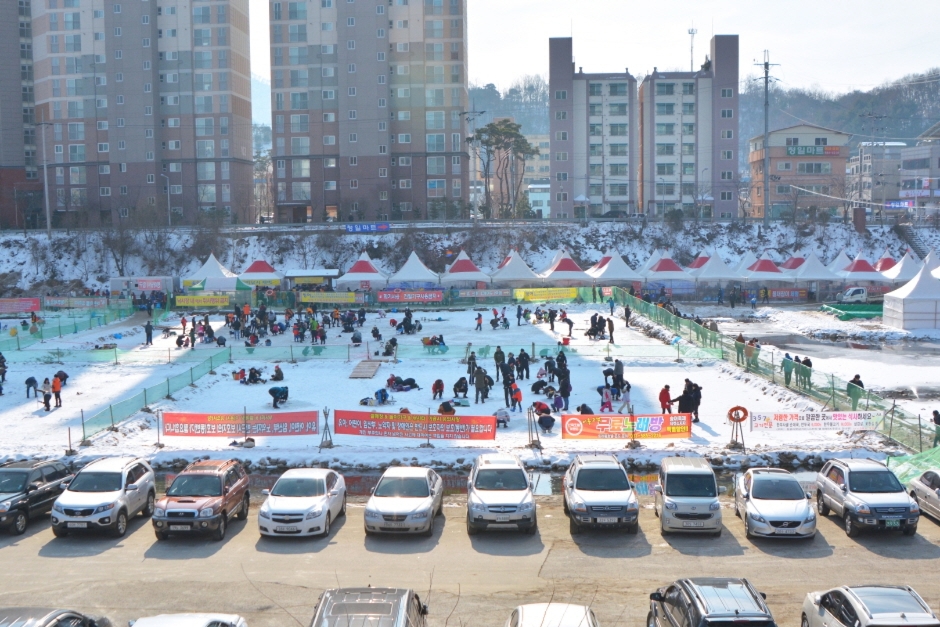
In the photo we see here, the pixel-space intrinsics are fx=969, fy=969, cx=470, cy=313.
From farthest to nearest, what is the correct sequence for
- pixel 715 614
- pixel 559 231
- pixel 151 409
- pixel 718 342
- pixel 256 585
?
pixel 559 231 → pixel 718 342 → pixel 151 409 → pixel 256 585 → pixel 715 614

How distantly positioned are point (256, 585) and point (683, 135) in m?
85.5

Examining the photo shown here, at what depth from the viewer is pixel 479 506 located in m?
16.7

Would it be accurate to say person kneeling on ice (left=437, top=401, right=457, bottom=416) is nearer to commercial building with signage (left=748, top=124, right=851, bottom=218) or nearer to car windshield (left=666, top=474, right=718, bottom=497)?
car windshield (left=666, top=474, right=718, bottom=497)

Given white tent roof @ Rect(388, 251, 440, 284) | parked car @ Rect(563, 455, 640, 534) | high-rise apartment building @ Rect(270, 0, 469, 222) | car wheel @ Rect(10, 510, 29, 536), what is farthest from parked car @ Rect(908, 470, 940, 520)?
high-rise apartment building @ Rect(270, 0, 469, 222)

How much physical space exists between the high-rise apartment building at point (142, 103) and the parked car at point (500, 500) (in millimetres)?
78804

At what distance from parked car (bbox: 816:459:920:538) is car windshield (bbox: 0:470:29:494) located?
1478cm

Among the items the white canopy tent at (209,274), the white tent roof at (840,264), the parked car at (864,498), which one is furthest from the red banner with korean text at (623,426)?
the white tent roof at (840,264)

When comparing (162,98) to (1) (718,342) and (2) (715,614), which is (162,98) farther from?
(2) (715,614)

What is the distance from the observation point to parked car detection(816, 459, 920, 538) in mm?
16078

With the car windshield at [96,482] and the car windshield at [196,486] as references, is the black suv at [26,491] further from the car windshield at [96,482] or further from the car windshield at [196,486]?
the car windshield at [196,486]

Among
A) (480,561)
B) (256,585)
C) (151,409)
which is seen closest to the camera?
(256,585)

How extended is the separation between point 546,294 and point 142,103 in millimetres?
51996

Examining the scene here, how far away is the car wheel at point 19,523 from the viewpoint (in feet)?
56.7

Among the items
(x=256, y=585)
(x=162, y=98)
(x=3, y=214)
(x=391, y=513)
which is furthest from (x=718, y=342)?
(x=3, y=214)
